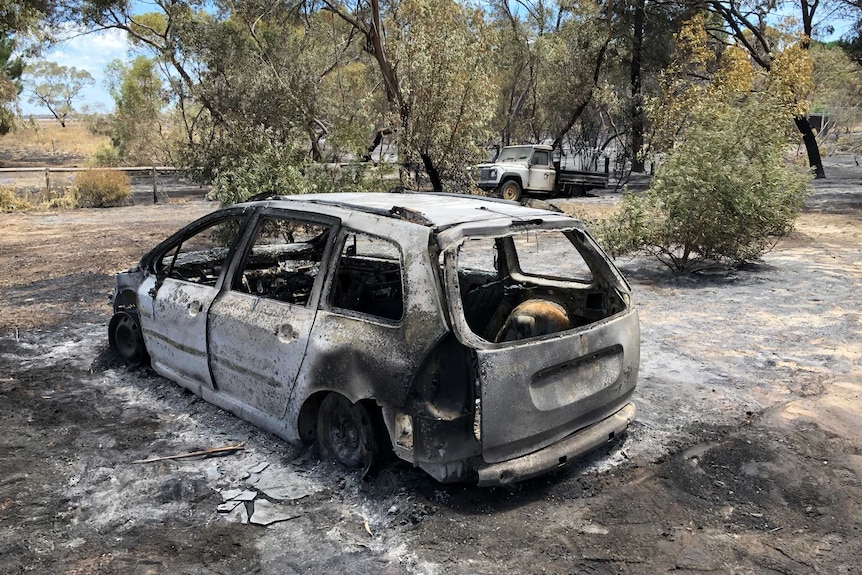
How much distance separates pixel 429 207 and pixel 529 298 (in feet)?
3.50

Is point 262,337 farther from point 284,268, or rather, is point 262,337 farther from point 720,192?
point 720,192

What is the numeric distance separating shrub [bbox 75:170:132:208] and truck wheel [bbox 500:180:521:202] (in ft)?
38.3

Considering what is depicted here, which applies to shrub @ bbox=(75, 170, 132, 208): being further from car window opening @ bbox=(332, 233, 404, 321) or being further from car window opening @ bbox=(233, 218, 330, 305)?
car window opening @ bbox=(332, 233, 404, 321)

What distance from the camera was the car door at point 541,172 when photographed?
65.2ft

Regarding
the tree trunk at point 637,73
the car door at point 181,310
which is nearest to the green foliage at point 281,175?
the car door at point 181,310

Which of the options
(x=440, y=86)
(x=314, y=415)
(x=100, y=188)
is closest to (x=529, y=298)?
(x=314, y=415)

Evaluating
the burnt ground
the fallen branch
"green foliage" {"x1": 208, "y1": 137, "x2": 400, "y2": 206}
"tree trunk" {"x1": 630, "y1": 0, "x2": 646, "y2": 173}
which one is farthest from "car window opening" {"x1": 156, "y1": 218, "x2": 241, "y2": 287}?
"tree trunk" {"x1": 630, "y1": 0, "x2": 646, "y2": 173}

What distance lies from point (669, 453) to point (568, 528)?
112 cm

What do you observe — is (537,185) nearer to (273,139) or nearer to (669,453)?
(273,139)

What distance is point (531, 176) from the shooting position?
1980 centimetres

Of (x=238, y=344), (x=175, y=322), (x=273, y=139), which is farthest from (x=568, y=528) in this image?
(x=273, y=139)

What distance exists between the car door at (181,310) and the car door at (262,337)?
0.16 meters

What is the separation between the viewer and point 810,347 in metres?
5.94

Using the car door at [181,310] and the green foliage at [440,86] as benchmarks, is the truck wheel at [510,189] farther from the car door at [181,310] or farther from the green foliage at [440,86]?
the car door at [181,310]
